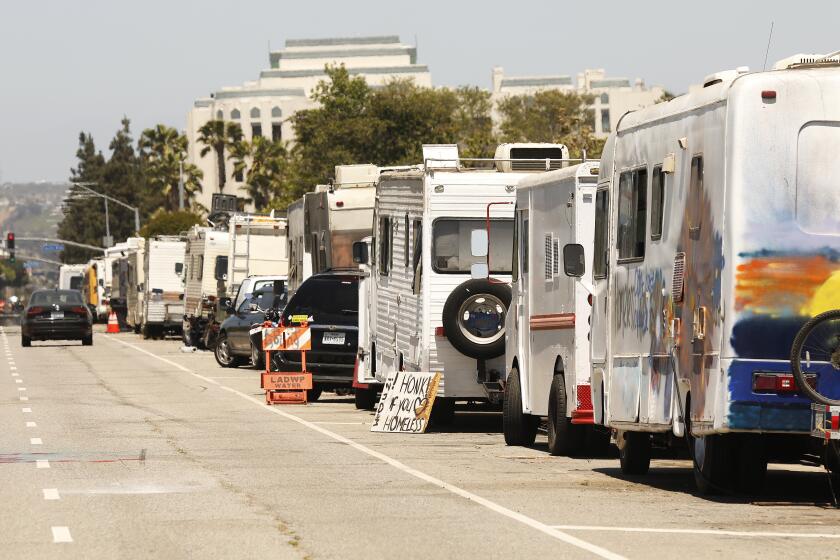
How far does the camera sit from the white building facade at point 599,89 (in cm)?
17512

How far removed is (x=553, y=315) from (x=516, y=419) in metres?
1.61

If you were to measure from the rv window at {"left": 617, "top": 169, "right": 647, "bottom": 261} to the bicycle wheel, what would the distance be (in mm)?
2683

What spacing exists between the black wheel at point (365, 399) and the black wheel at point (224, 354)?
1310 centimetres

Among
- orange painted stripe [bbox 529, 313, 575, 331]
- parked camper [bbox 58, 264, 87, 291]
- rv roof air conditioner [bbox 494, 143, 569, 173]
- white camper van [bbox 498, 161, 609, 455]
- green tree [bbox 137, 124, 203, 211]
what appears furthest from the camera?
green tree [bbox 137, 124, 203, 211]

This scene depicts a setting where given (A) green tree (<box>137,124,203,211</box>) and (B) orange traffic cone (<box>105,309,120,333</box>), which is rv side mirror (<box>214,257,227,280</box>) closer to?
(B) orange traffic cone (<box>105,309,120,333</box>)

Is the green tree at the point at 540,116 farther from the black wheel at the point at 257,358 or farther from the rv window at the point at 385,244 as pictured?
the rv window at the point at 385,244

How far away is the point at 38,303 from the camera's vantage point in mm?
53281

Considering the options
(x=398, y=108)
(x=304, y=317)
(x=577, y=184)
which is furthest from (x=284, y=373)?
(x=398, y=108)

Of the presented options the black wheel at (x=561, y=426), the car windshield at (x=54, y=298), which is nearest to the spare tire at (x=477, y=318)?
the black wheel at (x=561, y=426)

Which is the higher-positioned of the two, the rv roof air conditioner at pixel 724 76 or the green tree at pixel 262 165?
the green tree at pixel 262 165

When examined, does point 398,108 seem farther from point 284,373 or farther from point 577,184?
point 577,184

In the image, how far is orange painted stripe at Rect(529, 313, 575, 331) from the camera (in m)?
17.9

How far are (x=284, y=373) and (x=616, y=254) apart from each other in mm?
11957

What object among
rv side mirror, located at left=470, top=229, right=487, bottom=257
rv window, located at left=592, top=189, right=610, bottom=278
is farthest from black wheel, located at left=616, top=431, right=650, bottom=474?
rv side mirror, located at left=470, top=229, right=487, bottom=257
